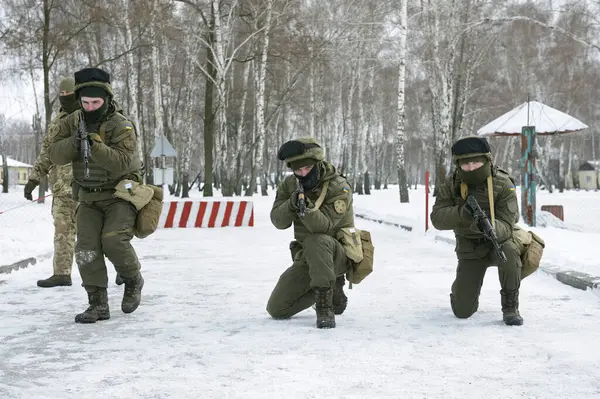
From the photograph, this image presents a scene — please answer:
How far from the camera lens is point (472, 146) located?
18.1ft

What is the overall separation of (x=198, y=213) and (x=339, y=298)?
11690 mm

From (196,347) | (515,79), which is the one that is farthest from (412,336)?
(515,79)

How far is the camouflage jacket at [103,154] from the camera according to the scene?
5.59m

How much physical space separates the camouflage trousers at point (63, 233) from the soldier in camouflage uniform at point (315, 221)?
2.95 meters

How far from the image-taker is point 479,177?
5.61 meters

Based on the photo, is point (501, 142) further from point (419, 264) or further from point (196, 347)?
point (196, 347)

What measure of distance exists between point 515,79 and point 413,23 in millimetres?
13647

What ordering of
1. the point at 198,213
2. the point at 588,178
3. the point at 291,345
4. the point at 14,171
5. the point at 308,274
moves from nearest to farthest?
the point at 291,345 → the point at 308,274 → the point at 198,213 → the point at 588,178 → the point at 14,171

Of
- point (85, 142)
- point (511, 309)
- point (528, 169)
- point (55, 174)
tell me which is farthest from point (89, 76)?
point (528, 169)

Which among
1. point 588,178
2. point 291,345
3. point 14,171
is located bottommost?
point 291,345

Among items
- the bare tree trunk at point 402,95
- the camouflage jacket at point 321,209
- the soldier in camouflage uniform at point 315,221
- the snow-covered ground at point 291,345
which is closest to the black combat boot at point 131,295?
the snow-covered ground at point 291,345

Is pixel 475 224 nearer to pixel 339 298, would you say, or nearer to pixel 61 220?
pixel 339 298

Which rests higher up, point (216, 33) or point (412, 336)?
point (216, 33)

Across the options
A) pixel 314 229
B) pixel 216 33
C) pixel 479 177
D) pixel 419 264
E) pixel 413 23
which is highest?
pixel 413 23
